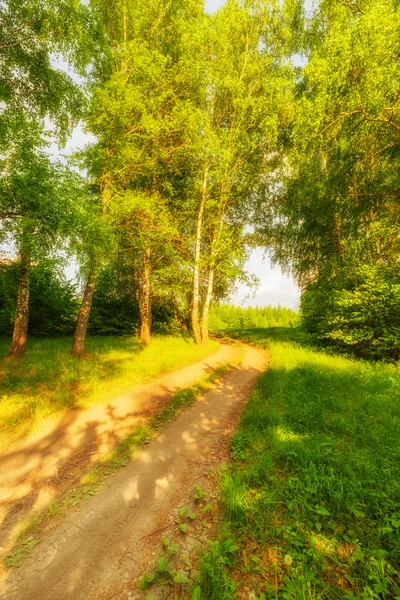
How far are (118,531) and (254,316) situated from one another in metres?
51.2

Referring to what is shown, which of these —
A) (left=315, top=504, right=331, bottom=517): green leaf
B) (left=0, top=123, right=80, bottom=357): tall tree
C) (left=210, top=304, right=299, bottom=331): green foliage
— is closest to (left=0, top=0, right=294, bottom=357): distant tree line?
(left=0, top=123, right=80, bottom=357): tall tree

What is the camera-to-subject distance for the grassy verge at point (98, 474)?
3293 mm

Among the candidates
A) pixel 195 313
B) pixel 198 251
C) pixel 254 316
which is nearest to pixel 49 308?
pixel 195 313

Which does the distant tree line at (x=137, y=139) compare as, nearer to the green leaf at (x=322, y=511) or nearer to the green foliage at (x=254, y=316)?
the green leaf at (x=322, y=511)

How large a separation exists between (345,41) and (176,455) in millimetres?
14405

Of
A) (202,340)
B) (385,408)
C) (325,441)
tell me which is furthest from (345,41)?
(202,340)

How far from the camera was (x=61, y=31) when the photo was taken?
9609mm

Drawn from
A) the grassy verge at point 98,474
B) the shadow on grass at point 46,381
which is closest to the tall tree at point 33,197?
the shadow on grass at point 46,381

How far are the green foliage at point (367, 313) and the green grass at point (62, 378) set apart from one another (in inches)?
302

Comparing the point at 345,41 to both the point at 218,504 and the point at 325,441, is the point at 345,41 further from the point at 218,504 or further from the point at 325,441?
the point at 218,504

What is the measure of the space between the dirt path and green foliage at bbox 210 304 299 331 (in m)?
44.3

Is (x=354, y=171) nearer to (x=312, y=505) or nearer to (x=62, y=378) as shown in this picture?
(x=312, y=505)

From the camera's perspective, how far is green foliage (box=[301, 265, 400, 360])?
37.4 ft

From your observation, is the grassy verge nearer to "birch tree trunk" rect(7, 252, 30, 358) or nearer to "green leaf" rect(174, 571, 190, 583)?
"green leaf" rect(174, 571, 190, 583)
